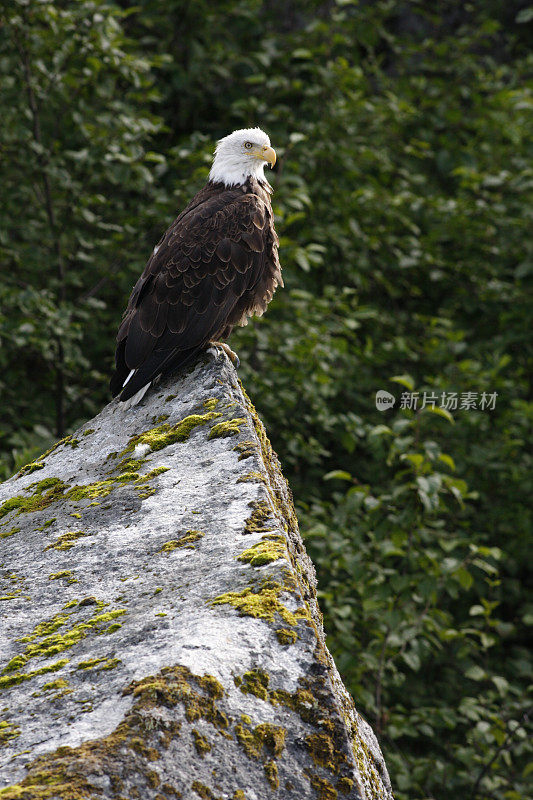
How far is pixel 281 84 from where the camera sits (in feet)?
24.1

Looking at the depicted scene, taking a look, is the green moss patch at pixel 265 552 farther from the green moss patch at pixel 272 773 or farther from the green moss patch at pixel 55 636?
the green moss patch at pixel 272 773

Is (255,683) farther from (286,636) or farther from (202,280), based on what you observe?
(202,280)

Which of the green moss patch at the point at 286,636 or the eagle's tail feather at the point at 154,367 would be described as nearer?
the green moss patch at the point at 286,636

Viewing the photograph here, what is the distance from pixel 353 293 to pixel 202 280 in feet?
11.4

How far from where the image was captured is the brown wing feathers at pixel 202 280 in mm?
3795

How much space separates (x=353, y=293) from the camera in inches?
286

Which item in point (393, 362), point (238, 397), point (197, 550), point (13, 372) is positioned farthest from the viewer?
point (393, 362)

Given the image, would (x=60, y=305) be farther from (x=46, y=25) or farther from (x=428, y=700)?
(x=428, y=700)

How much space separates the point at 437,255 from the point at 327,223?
1.21m

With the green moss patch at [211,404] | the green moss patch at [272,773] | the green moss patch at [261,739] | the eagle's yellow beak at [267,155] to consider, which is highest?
the eagle's yellow beak at [267,155]

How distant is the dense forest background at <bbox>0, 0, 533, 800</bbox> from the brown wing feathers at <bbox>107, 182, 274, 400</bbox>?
1.17m

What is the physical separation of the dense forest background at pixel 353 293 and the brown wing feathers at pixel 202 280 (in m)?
1.17

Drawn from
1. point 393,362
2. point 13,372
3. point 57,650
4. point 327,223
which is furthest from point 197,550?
point 327,223

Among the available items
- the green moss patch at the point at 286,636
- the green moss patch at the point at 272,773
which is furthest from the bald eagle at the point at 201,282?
the green moss patch at the point at 272,773
